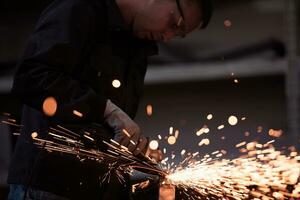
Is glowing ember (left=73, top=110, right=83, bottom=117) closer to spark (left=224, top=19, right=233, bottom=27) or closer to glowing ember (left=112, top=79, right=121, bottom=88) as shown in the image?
glowing ember (left=112, top=79, right=121, bottom=88)

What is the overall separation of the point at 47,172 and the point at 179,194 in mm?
243

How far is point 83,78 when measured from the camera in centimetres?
115

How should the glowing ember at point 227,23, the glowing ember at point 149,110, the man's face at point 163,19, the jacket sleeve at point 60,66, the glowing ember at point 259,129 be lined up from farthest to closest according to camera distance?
the glowing ember at point 149,110
the glowing ember at point 227,23
the glowing ember at point 259,129
the man's face at point 163,19
the jacket sleeve at point 60,66

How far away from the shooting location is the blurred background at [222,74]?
96.5 inches

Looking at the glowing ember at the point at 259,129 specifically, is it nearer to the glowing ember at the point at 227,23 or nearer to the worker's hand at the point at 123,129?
the glowing ember at the point at 227,23

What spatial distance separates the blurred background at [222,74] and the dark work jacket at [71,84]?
1.13m

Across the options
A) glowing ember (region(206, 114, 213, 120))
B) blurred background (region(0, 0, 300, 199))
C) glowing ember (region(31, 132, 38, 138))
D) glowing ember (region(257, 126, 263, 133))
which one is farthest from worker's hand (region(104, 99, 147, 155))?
glowing ember (region(206, 114, 213, 120))

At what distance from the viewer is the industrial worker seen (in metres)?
1.08

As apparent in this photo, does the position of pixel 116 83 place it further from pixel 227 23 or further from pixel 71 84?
pixel 227 23

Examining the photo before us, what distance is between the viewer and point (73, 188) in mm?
1125

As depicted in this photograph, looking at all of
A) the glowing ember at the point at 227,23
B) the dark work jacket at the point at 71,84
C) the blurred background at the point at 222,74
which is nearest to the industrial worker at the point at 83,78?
the dark work jacket at the point at 71,84

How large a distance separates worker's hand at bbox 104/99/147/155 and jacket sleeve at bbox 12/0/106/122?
18mm

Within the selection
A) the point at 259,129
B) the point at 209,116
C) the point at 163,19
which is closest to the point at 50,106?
the point at 163,19

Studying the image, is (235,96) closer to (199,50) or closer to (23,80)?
(199,50)
